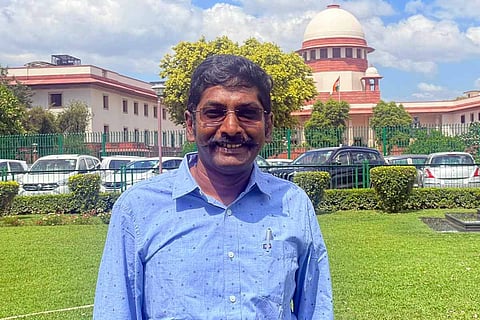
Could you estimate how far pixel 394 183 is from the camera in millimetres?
14242

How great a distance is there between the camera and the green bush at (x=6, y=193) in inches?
574

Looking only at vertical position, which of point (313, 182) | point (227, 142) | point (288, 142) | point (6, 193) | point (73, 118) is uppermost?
point (73, 118)

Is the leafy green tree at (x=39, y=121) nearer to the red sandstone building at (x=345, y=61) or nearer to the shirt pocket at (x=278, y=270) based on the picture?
the red sandstone building at (x=345, y=61)

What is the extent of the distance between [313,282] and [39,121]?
3653cm

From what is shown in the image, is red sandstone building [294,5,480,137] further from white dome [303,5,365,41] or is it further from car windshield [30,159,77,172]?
car windshield [30,159,77,172]

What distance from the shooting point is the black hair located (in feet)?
6.76

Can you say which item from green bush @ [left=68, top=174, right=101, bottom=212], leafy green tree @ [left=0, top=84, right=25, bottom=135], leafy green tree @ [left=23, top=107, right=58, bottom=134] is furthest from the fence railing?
leafy green tree @ [left=23, top=107, right=58, bottom=134]

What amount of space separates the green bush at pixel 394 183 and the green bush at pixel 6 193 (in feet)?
26.5

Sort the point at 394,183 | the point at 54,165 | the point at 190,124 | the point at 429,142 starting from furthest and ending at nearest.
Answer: the point at 429,142, the point at 54,165, the point at 394,183, the point at 190,124

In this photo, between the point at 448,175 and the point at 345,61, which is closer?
the point at 448,175

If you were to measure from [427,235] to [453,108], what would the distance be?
42.2 m

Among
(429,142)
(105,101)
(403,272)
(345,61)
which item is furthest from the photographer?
(345,61)

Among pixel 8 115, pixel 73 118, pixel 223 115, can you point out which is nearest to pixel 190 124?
pixel 223 115

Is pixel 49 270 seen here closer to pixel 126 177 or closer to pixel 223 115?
pixel 223 115
